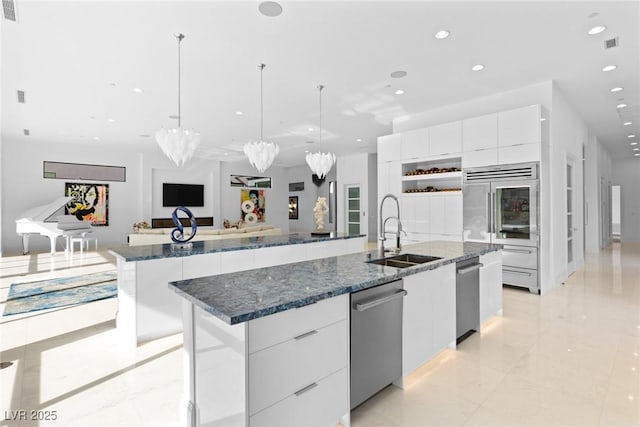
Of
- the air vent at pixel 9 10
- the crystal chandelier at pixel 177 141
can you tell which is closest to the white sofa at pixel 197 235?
the crystal chandelier at pixel 177 141

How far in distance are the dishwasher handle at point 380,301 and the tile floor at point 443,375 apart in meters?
0.69

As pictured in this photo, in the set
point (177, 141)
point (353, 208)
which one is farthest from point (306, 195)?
point (177, 141)

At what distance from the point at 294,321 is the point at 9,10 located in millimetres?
3924

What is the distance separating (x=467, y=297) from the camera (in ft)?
9.52

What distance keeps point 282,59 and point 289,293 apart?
3.37m

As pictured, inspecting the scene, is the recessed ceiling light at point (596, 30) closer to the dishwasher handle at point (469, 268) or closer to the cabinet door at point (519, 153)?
the cabinet door at point (519, 153)

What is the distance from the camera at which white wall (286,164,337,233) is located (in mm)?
13469

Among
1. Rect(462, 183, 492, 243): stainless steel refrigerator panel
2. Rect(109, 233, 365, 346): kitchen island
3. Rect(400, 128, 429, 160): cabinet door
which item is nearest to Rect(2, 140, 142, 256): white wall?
Rect(109, 233, 365, 346): kitchen island

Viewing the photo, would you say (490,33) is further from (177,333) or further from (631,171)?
(631,171)

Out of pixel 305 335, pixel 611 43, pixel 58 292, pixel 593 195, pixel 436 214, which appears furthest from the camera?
pixel 593 195

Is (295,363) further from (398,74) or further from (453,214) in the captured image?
(453,214)

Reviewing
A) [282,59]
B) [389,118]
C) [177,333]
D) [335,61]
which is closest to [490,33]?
[335,61]

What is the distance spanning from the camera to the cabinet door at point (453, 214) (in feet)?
17.8

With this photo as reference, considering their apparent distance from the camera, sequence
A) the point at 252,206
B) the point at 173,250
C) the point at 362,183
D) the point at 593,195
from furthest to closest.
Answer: the point at 252,206 < the point at 362,183 < the point at 593,195 < the point at 173,250
